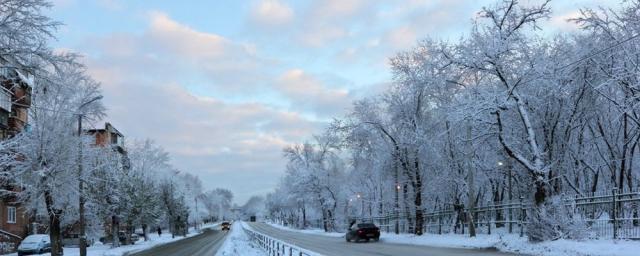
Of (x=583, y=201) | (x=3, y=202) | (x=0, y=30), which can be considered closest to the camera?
(x=0, y=30)

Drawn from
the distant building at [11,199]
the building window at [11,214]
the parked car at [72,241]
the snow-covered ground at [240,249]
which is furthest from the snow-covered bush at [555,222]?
the parked car at [72,241]

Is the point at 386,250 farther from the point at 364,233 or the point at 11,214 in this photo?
the point at 11,214

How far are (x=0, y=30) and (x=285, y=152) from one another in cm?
7936

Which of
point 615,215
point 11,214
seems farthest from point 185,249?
point 615,215

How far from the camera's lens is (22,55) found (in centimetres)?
1755

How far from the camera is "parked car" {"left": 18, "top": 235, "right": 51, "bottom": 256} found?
4531 centimetres

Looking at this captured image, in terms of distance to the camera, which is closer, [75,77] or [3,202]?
[75,77]

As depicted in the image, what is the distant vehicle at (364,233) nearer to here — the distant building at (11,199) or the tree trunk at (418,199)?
the tree trunk at (418,199)

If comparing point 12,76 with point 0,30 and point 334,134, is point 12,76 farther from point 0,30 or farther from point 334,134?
point 334,134

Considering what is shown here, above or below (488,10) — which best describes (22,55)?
below

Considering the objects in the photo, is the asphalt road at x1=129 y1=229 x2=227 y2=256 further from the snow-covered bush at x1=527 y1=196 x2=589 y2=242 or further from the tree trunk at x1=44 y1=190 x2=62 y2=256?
the snow-covered bush at x1=527 y1=196 x2=589 y2=242

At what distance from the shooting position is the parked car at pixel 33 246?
4531 centimetres

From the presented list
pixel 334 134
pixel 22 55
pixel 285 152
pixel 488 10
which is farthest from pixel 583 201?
pixel 285 152

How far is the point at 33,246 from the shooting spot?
1789 inches
